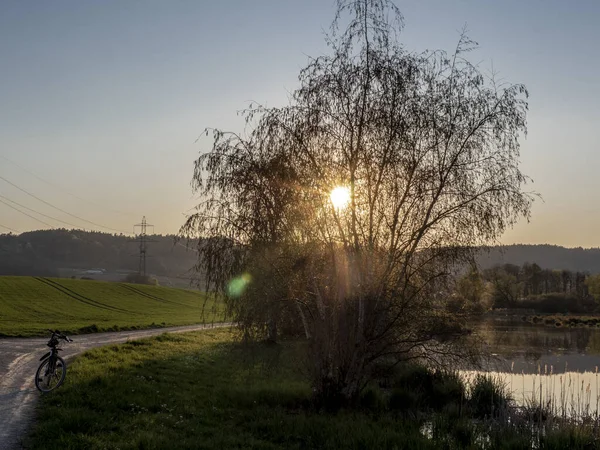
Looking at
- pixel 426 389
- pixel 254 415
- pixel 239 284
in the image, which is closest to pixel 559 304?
pixel 426 389

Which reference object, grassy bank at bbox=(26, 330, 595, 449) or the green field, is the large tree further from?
the green field

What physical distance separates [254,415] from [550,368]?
24.0 meters

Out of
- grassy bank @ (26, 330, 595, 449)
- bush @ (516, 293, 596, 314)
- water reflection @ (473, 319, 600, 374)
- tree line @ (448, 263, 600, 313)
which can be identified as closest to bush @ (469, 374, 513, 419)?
grassy bank @ (26, 330, 595, 449)

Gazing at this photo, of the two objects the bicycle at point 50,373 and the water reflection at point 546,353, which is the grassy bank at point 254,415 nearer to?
the bicycle at point 50,373

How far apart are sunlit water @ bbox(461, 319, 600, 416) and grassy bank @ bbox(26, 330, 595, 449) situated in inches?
92.9

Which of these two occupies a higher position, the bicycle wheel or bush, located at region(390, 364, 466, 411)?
the bicycle wheel

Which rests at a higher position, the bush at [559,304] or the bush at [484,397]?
the bush at [484,397]

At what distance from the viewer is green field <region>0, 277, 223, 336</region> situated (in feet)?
134

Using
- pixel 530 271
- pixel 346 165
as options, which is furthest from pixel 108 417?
pixel 530 271

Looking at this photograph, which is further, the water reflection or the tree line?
the water reflection

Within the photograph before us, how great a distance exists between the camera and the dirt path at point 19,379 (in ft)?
39.0

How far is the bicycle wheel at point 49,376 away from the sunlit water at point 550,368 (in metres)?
11.9

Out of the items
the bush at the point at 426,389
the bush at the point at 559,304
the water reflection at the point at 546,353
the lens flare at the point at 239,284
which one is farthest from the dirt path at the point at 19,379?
the bush at the point at 559,304

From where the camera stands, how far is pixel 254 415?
595 inches
